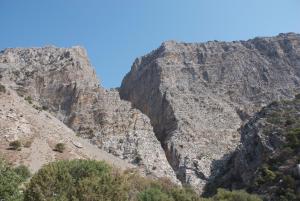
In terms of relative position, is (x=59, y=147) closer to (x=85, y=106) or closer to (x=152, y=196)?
(x=152, y=196)

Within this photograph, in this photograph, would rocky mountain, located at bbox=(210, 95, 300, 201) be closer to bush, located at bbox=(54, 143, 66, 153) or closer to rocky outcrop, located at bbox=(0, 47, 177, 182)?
rocky outcrop, located at bbox=(0, 47, 177, 182)

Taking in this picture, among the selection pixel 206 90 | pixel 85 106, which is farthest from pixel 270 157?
pixel 206 90

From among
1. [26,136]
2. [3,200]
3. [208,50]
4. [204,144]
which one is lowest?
[3,200]

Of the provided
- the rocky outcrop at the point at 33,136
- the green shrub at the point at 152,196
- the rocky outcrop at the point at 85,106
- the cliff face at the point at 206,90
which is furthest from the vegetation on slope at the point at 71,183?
the cliff face at the point at 206,90

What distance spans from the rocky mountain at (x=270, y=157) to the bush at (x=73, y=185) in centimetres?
3281

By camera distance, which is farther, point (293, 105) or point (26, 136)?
point (293, 105)

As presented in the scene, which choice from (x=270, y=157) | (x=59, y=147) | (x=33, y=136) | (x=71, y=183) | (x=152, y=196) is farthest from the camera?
(x=270, y=157)

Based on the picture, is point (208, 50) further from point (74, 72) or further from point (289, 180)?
point (289, 180)

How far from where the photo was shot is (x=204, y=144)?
99.2 meters

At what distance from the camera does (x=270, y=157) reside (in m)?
75.2

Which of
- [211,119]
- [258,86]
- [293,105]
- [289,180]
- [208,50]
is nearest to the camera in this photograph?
[289,180]

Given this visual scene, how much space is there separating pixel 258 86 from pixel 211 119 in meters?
23.3

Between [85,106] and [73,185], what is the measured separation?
54915mm

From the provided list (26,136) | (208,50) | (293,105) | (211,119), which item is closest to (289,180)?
(293,105)
